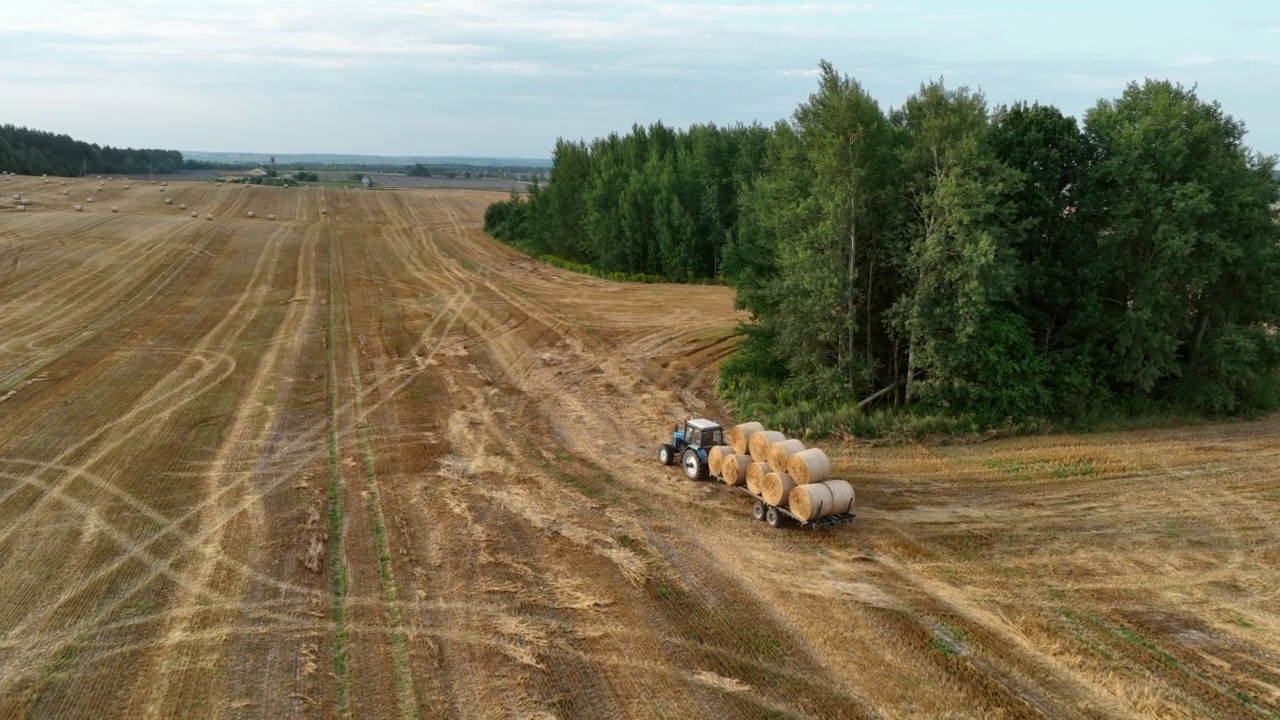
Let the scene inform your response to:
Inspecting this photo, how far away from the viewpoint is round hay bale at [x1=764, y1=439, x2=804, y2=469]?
15766 millimetres

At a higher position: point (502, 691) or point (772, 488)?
point (772, 488)

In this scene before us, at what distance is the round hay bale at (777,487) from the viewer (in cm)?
1545

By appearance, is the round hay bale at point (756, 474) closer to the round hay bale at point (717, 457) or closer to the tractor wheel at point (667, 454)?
the round hay bale at point (717, 457)

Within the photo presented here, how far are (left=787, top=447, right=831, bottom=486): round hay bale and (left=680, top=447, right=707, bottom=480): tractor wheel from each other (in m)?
2.66

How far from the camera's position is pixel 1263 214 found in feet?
72.0

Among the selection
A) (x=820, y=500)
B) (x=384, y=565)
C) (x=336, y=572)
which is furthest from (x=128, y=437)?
(x=820, y=500)

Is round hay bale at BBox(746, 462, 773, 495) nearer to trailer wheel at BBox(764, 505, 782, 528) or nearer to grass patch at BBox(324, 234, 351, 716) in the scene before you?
trailer wheel at BBox(764, 505, 782, 528)

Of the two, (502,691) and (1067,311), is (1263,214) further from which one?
(502,691)

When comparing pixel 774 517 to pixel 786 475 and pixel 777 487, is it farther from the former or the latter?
pixel 786 475

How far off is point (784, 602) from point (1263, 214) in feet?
61.5

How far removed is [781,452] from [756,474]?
2.45 feet

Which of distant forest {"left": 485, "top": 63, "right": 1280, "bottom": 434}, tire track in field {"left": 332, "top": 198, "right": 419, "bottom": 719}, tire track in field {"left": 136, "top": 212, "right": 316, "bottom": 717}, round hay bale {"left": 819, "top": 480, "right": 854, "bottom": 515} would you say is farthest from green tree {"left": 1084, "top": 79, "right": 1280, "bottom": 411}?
tire track in field {"left": 136, "top": 212, "right": 316, "bottom": 717}

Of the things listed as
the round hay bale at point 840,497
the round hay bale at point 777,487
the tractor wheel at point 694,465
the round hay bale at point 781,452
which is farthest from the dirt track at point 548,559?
the round hay bale at point 781,452

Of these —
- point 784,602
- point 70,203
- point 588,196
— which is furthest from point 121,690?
point 70,203
